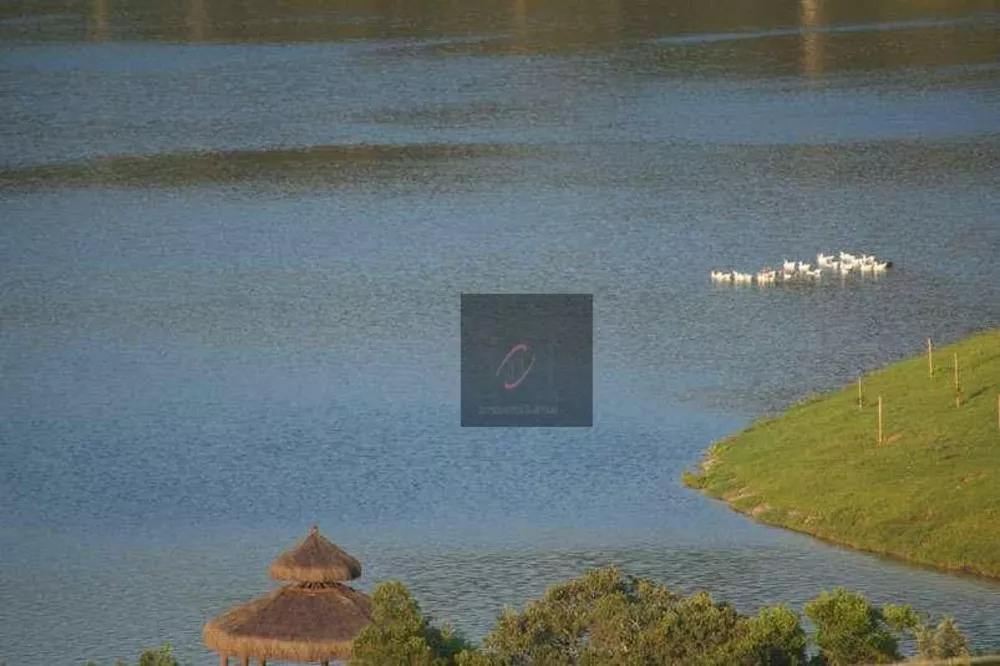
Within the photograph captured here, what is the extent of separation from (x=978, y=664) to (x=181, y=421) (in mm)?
26802

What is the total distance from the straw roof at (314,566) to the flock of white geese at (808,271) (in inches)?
1374

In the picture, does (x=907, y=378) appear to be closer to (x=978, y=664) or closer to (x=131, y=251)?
(x=978, y=664)

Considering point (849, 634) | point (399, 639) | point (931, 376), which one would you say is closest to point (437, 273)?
point (931, 376)

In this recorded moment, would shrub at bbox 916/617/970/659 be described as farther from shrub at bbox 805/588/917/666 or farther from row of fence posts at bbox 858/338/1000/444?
row of fence posts at bbox 858/338/1000/444

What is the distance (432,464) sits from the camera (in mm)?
54438

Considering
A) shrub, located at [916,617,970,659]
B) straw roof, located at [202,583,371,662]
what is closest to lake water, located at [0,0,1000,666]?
straw roof, located at [202,583,371,662]

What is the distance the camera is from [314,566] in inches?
1442

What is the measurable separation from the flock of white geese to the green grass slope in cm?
1420

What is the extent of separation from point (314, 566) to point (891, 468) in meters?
15.9

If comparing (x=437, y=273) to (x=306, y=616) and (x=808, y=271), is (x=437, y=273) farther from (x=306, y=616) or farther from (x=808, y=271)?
(x=306, y=616)

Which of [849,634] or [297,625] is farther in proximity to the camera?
[297,625]

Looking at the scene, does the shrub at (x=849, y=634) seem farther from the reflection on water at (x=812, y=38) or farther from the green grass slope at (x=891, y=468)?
the reflection on water at (x=812, y=38)

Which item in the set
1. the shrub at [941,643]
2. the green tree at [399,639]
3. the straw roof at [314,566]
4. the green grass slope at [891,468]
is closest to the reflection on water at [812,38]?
the green grass slope at [891,468]

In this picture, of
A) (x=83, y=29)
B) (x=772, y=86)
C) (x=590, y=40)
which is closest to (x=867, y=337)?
(x=772, y=86)
